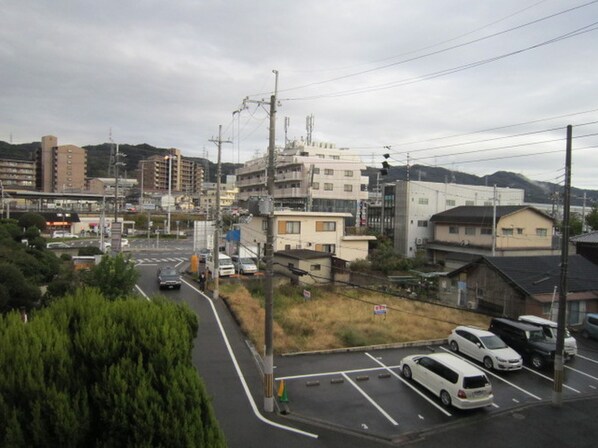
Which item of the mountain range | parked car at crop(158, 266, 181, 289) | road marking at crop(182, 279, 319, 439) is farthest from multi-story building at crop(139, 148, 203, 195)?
road marking at crop(182, 279, 319, 439)

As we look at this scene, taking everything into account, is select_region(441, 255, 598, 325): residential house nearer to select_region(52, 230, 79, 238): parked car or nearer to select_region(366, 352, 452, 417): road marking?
select_region(366, 352, 452, 417): road marking

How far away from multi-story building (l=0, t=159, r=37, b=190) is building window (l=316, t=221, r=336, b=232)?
7563cm

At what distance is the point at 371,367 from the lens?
14.0 meters

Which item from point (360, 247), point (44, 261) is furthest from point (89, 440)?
point (360, 247)

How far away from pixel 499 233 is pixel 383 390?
25.5 m

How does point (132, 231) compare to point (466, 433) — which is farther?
point (132, 231)

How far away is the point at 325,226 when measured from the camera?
3469 cm

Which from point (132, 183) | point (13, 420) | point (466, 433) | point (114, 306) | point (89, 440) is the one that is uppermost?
point (132, 183)

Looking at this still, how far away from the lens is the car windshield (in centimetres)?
1459

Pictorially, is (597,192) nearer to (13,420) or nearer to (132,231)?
(132,231)

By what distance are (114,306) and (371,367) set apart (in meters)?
9.61

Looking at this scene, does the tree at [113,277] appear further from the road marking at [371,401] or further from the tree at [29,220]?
the tree at [29,220]

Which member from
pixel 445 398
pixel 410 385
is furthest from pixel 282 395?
pixel 445 398

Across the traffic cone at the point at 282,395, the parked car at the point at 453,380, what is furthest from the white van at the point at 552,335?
the traffic cone at the point at 282,395
